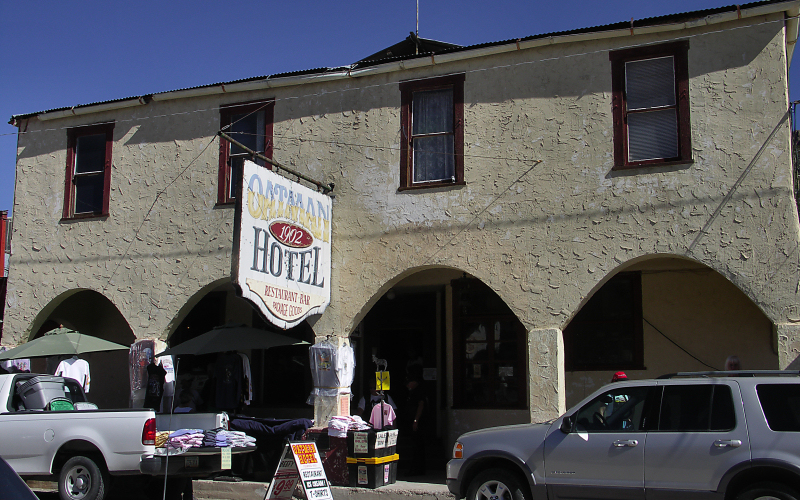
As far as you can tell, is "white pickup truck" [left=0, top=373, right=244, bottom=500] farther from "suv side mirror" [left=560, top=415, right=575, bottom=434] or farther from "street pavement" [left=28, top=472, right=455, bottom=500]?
"suv side mirror" [left=560, top=415, right=575, bottom=434]

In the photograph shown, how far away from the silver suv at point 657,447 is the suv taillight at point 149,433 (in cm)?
385

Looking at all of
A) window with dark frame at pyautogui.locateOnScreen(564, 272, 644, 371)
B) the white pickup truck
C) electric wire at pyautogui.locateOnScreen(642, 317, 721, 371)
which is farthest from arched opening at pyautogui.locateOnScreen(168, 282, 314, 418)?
electric wire at pyautogui.locateOnScreen(642, 317, 721, 371)

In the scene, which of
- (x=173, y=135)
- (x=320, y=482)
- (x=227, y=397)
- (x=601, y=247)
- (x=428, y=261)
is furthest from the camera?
(x=173, y=135)

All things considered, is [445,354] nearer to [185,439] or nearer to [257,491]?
[257,491]

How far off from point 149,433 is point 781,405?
23.7 ft

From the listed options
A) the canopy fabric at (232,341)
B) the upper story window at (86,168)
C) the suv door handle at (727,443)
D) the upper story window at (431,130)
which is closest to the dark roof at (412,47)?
the upper story window at (431,130)

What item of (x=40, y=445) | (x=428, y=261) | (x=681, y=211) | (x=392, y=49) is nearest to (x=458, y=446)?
(x=428, y=261)

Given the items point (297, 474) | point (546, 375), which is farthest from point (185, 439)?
point (546, 375)

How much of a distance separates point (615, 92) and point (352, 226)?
455 centimetres

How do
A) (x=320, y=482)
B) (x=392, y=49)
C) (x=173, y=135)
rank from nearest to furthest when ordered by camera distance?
(x=320, y=482)
(x=173, y=135)
(x=392, y=49)

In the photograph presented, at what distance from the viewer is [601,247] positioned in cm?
1064

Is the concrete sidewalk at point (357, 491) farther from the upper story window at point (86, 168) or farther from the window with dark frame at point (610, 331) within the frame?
the upper story window at point (86, 168)

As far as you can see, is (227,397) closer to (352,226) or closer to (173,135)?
(352,226)

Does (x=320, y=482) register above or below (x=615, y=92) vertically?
below
